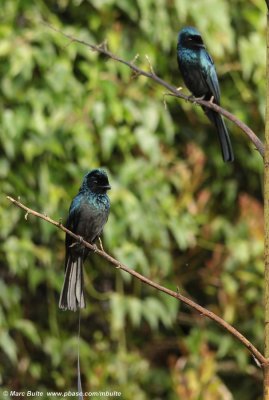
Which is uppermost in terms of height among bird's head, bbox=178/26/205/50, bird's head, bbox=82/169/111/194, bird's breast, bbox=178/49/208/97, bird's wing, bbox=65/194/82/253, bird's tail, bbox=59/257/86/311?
bird's head, bbox=178/26/205/50

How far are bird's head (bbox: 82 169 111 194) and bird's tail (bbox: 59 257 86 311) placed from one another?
19.2 inches

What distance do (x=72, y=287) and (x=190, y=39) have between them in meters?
1.85

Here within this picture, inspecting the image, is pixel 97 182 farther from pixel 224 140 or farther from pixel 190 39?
pixel 190 39

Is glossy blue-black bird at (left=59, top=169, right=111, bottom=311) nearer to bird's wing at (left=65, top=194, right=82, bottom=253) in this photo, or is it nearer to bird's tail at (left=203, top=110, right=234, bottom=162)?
bird's wing at (left=65, top=194, right=82, bottom=253)

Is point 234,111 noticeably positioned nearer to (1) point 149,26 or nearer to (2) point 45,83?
(1) point 149,26

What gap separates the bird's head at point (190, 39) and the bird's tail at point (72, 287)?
1.55 meters

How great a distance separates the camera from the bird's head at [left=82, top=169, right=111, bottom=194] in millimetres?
3602

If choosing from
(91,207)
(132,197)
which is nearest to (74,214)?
(91,207)

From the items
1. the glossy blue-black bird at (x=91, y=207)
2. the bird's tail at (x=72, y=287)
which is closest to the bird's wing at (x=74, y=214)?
the glossy blue-black bird at (x=91, y=207)

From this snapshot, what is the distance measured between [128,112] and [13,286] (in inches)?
49.8

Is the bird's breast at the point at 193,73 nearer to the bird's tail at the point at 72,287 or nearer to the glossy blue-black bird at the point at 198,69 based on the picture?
the glossy blue-black bird at the point at 198,69

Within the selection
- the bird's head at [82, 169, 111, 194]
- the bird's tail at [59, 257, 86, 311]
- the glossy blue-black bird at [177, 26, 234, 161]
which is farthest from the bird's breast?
the bird's tail at [59, 257, 86, 311]

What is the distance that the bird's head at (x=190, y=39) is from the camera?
4.21 m

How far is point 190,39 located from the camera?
4.25 metres
